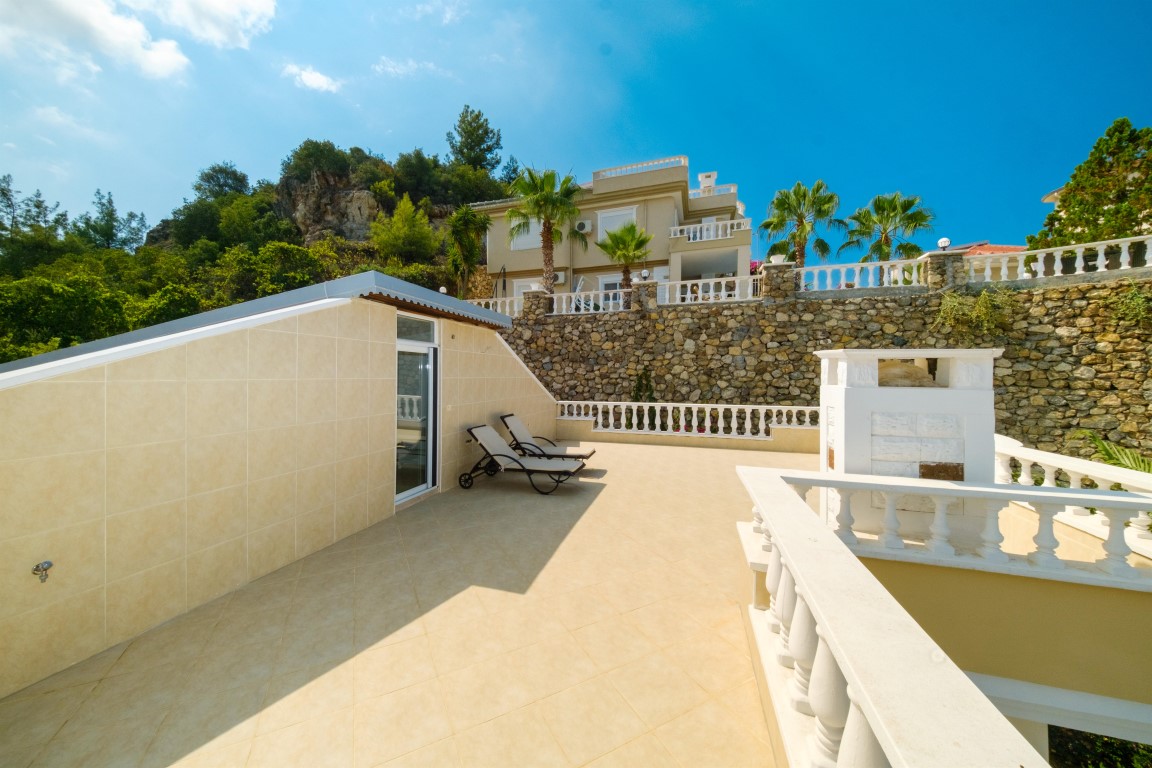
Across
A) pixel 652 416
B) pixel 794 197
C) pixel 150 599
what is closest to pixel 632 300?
pixel 652 416

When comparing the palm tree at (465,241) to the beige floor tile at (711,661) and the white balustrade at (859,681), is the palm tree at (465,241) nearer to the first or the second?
the beige floor tile at (711,661)

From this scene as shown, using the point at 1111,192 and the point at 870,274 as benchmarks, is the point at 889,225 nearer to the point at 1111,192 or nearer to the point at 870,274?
the point at 1111,192

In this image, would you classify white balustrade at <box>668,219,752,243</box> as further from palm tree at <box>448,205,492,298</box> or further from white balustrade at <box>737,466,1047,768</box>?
white balustrade at <box>737,466,1047,768</box>

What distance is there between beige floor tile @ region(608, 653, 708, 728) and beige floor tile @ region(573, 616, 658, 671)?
0.07m

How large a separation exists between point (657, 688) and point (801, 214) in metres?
16.7

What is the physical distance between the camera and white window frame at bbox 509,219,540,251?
1905cm

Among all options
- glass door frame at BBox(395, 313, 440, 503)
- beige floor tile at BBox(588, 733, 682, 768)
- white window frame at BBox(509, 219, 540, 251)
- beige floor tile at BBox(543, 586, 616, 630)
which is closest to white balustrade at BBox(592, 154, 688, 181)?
white window frame at BBox(509, 219, 540, 251)

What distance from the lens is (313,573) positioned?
3939 millimetres

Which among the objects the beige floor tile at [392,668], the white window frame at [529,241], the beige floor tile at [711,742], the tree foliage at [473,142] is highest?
the tree foliage at [473,142]

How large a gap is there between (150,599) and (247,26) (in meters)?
11.8

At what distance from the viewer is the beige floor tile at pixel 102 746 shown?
2010 mm

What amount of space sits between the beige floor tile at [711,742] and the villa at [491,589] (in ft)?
0.06

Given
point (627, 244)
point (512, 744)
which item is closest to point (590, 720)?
point (512, 744)

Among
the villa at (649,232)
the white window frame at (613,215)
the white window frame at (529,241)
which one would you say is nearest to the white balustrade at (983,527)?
the villa at (649,232)
